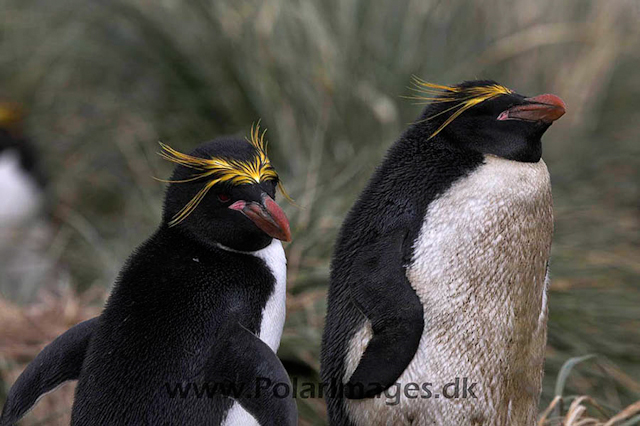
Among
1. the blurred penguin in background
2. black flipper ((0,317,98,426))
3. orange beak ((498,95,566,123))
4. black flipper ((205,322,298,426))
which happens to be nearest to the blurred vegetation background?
the blurred penguin in background

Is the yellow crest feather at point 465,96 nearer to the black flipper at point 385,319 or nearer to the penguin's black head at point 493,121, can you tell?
the penguin's black head at point 493,121

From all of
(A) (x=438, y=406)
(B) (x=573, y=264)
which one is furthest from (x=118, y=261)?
(A) (x=438, y=406)

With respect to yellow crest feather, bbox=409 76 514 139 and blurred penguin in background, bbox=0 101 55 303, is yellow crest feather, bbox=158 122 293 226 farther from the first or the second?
blurred penguin in background, bbox=0 101 55 303

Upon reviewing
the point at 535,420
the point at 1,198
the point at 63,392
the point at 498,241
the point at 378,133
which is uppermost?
the point at 498,241

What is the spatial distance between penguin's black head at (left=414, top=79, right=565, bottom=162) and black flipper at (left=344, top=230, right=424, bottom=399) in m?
0.20

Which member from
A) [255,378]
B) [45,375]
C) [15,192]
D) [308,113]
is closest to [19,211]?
[15,192]

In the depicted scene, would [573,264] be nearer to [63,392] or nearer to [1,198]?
[63,392]

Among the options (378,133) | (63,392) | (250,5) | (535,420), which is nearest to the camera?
(535,420)

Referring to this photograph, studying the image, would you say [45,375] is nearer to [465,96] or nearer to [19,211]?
[465,96]

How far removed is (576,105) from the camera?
127 inches

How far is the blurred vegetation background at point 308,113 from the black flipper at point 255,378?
0.80 metres

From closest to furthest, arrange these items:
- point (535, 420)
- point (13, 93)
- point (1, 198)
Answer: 1. point (535, 420)
2. point (1, 198)
3. point (13, 93)

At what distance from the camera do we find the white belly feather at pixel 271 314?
1216mm

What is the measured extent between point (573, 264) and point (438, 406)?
4.17 feet
